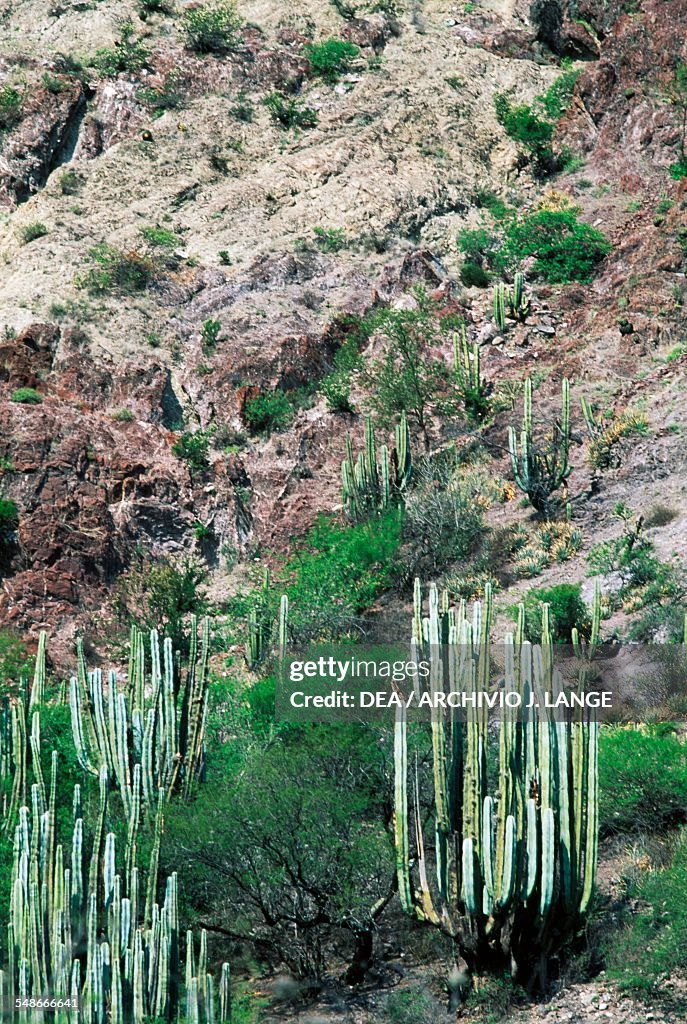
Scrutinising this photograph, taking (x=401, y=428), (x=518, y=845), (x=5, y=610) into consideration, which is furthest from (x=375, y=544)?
(x=518, y=845)

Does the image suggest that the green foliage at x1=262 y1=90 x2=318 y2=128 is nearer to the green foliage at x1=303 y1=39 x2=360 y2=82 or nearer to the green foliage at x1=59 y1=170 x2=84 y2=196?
the green foliage at x1=303 y1=39 x2=360 y2=82

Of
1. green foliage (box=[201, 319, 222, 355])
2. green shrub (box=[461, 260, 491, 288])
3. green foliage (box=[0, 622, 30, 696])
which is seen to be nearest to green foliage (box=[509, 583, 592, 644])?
green foliage (box=[0, 622, 30, 696])

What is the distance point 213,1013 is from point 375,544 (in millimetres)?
12452

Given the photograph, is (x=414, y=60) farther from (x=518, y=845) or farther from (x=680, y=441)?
(x=518, y=845)

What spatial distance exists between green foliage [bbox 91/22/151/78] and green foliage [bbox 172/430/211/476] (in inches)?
546

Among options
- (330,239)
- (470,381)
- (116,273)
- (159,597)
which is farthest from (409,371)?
(116,273)

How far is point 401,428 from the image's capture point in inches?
1048

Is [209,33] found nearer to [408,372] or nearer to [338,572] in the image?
[408,372]

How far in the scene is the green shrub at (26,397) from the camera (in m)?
28.3

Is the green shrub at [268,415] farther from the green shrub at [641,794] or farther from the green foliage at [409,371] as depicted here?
the green shrub at [641,794]

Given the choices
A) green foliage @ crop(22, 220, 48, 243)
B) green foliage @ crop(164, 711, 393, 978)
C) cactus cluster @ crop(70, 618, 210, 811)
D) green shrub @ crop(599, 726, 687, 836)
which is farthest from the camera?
green foliage @ crop(22, 220, 48, 243)

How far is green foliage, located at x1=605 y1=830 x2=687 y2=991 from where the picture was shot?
15039mm

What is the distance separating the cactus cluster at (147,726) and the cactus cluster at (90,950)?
2.23m

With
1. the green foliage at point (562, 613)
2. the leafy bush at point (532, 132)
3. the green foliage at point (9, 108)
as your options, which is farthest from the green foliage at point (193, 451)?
the leafy bush at point (532, 132)
